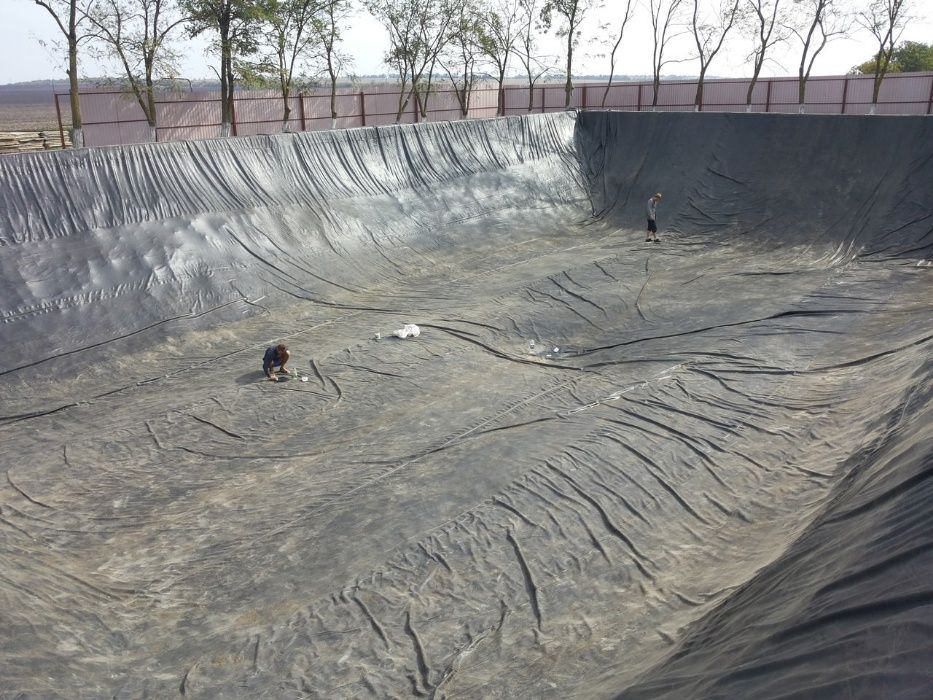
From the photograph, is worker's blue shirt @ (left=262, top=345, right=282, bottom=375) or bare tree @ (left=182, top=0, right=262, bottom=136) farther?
bare tree @ (left=182, top=0, right=262, bottom=136)

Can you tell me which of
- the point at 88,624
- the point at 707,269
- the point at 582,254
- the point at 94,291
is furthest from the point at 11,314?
the point at 707,269

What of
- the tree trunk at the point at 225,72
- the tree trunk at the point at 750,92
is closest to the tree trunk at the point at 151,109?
the tree trunk at the point at 225,72

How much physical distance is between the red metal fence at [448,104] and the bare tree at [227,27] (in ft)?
3.06

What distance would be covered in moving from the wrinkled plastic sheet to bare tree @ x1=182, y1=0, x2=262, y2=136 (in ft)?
29.8

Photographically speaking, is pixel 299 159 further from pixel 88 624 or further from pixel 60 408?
pixel 88 624

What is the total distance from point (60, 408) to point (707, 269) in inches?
457

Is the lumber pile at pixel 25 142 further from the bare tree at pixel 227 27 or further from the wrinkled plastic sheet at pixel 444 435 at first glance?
the wrinkled plastic sheet at pixel 444 435

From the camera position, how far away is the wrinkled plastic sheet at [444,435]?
4848mm

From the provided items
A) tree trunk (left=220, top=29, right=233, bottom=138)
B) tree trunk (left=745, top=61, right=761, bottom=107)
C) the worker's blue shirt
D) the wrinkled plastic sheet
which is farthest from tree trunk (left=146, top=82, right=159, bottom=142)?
tree trunk (left=745, top=61, right=761, bottom=107)

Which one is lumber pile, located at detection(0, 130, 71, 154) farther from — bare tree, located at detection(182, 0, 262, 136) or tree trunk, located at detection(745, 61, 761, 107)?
tree trunk, located at detection(745, 61, 761, 107)

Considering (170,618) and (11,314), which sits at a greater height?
(11,314)

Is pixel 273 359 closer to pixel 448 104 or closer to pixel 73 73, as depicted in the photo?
pixel 73 73

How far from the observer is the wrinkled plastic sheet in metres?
4.85

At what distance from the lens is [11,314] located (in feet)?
33.3
